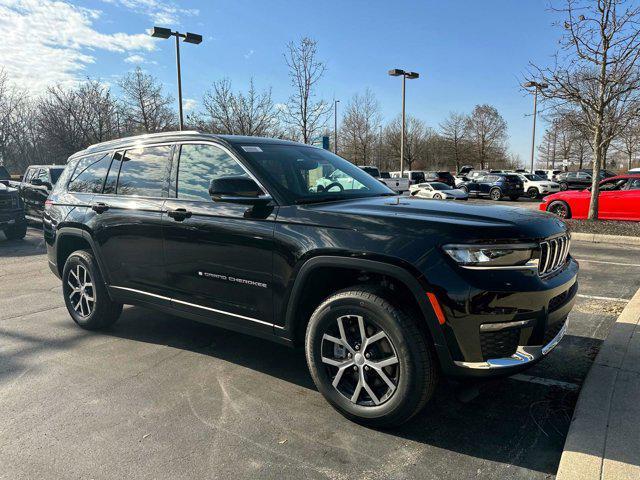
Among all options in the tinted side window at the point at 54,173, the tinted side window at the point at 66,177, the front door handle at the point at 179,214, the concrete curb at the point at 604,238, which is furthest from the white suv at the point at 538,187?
the front door handle at the point at 179,214

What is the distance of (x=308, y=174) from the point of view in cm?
384

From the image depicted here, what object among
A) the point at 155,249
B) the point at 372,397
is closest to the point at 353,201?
the point at 372,397

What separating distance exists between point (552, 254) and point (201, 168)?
105 inches

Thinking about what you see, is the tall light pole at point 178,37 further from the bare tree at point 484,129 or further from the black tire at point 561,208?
the bare tree at point 484,129

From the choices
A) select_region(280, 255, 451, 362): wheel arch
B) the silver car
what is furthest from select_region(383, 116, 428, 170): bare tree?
select_region(280, 255, 451, 362): wheel arch

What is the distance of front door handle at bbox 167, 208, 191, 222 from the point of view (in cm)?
368

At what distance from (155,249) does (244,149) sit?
3.84 feet

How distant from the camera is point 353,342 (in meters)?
2.96

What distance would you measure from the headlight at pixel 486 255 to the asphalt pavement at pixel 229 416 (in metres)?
1.08

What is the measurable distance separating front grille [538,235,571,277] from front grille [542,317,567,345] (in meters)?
0.32

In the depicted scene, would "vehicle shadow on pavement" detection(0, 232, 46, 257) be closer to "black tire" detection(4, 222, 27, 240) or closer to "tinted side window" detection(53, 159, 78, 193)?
"black tire" detection(4, 222, 27, 240)

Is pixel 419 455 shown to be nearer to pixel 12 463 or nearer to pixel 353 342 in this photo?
pixel 353 342

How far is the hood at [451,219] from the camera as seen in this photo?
2605 mm

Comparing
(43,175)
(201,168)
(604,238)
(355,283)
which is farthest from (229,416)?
(43,175)
